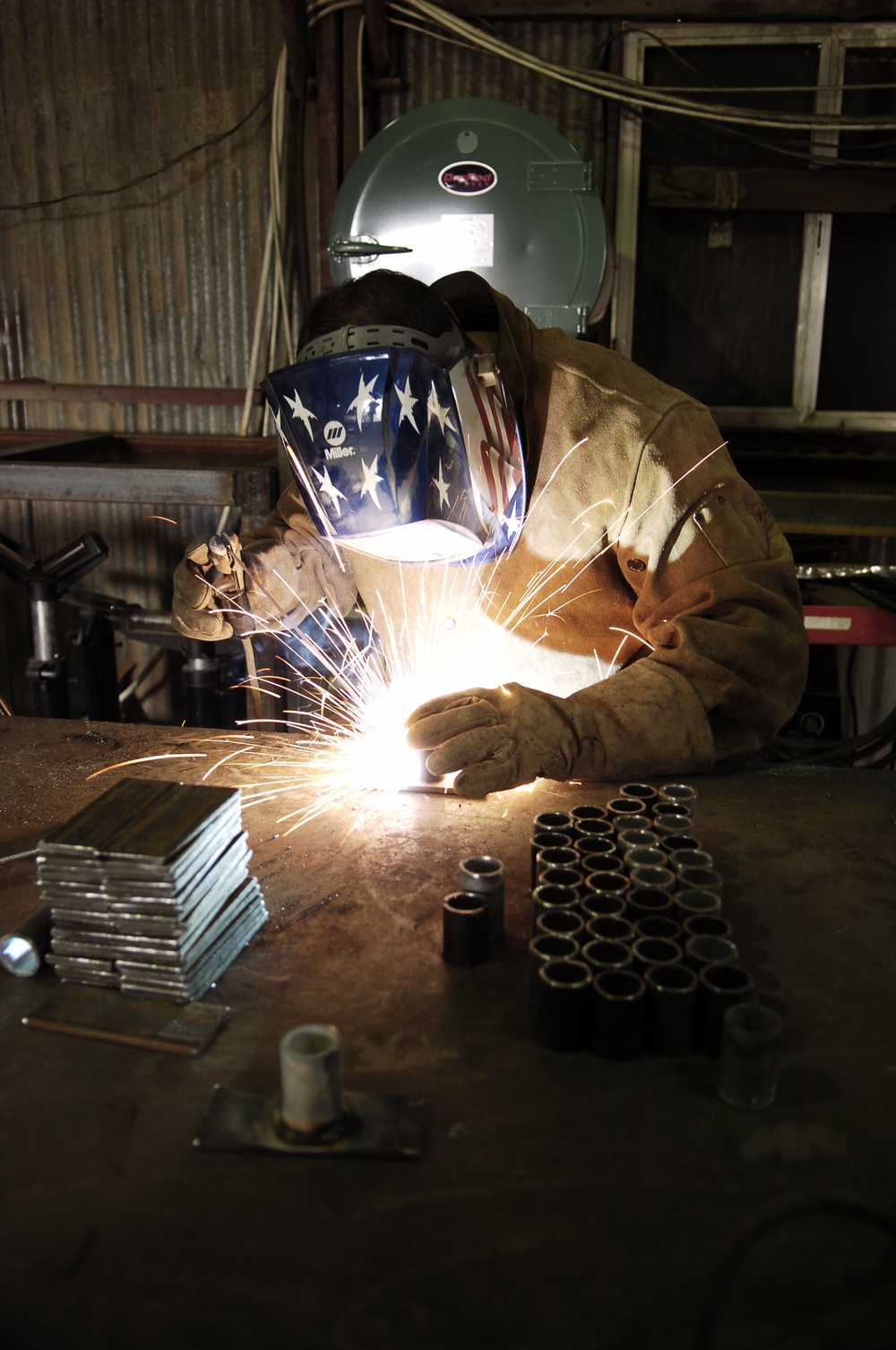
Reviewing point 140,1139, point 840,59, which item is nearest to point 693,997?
point 140,1139

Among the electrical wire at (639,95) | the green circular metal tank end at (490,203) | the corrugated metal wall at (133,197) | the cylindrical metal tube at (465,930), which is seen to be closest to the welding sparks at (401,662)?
the cylindrical metal tube at (465,930)

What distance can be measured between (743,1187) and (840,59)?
171 inches

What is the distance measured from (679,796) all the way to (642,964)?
0.55 meters

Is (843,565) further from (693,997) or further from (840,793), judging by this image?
(693,997)

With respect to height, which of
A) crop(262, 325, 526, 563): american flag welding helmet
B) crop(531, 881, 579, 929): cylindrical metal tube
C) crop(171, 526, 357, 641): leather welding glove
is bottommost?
crop(531, 881, 579, 929): cylindrical metal tube

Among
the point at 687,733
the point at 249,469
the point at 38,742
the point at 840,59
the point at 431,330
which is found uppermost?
the point at 840,59

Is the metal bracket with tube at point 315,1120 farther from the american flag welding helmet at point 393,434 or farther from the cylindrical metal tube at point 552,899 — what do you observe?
the american flag welding helmet at point 393,434

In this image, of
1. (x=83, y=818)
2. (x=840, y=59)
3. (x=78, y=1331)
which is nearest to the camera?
(x=78, y=1331)

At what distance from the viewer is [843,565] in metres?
3.24

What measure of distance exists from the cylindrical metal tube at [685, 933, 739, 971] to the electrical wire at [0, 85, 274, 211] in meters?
4.12

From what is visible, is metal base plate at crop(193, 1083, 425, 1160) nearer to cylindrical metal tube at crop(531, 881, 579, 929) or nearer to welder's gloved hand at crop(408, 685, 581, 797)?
cylindrical metal tube at crop(531, 881, 579, 929)

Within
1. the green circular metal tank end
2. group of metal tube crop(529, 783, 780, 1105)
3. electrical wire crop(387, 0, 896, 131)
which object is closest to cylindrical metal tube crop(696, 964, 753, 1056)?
group of metal tube crop(529, 783, 780, 1105)

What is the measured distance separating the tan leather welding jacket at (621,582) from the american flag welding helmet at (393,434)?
0.89 ft

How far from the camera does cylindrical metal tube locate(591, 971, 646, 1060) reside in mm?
1149
